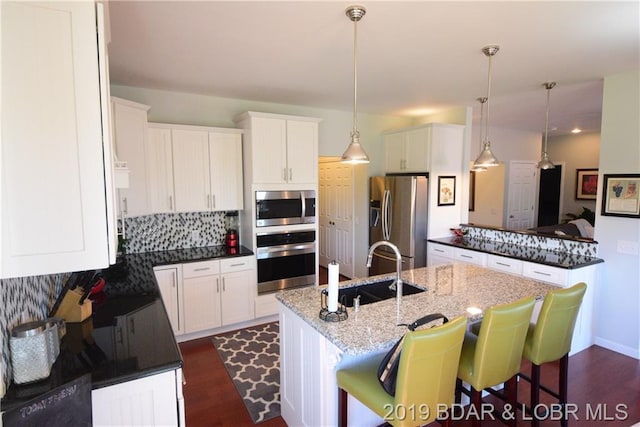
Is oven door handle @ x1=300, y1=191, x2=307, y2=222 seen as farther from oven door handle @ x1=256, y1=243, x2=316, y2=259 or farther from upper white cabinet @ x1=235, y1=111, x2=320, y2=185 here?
oven door handle @ x1=256, y1=243, x2=316, y2=259

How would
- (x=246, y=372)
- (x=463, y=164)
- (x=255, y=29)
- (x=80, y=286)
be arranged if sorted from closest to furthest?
(x=80, y=286)
(x=255, y=29)
(x=246, y=372)
(x=463, y=164)

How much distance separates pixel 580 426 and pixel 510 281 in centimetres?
103

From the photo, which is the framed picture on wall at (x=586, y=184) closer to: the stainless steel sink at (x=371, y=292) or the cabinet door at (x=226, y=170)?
the stainless steel sink at (x=371, y=292)

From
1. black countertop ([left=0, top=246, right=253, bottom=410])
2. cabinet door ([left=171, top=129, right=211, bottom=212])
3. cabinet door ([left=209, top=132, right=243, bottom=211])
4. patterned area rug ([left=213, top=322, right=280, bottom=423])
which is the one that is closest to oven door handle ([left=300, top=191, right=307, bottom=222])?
cabinet door ([left=209, top=132, right=243, bottom=211])

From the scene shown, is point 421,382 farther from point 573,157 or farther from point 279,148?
point 573,157

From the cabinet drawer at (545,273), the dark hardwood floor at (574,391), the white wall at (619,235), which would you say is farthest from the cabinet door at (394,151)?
the dark hardwood floor at (574,391)

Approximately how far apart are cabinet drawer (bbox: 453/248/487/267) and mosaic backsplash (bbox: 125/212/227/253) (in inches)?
113

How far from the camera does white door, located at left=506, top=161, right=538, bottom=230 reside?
22.7ft

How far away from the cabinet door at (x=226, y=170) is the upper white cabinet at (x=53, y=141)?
2.67 m

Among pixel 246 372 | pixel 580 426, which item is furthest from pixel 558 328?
pixel 246 372

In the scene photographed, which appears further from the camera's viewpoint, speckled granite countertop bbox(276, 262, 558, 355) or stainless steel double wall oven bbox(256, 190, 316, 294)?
stainless steel double wall oven bbox(256, 190, 316, 294)

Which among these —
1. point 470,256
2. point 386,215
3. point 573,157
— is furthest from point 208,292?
point 573,157

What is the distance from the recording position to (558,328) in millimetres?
2129

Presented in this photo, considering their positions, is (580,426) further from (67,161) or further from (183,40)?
(183,40)
